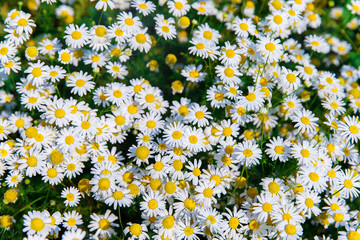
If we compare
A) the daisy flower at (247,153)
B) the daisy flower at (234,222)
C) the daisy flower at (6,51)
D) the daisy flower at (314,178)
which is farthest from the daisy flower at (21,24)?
the daisy flower at (314,178)

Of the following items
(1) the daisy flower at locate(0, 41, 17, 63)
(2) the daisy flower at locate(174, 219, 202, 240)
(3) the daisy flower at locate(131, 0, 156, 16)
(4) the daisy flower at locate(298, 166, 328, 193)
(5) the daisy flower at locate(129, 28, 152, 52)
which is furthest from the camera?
(3) the daisy flower at locate(131, 0, 156, 16)

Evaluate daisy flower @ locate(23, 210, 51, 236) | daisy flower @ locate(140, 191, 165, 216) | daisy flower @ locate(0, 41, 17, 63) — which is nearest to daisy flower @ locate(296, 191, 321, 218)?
daisy flower @ locate(140, 191, 165, 216)

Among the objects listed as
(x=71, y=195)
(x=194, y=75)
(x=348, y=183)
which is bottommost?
(x=71, y=195)

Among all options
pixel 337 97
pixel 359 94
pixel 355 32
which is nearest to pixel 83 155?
pixel 337 97

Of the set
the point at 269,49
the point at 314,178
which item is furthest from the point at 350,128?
the point at 269,49

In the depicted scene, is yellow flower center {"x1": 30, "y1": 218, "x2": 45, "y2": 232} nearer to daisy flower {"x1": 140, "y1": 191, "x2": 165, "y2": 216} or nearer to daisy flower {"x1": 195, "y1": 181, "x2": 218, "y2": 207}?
daisy flower {"x1": 140, "y1": 191, "x2": 165, "y2": 216}

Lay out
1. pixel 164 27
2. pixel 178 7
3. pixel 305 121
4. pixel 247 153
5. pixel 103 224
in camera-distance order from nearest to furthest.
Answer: pixel 103 224 < pixel 247 153 < pixel 305 121 < pixel 164 27 < pixel 178 7

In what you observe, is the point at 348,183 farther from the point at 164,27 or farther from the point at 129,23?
the point at 129,23

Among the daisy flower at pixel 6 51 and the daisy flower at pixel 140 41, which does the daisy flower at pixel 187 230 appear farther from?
the daisy flower at pixel 6 51
